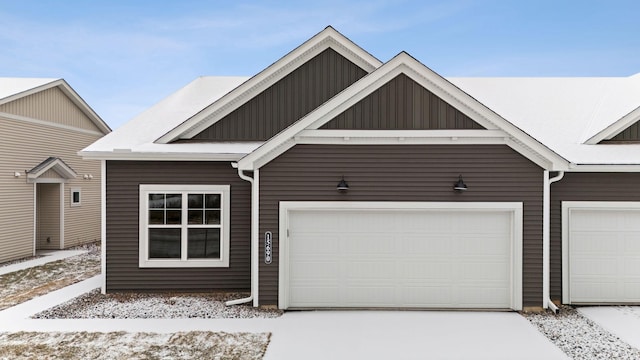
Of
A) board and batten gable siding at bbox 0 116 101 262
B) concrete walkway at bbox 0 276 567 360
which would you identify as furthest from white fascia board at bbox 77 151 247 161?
board and batten gable siding at bbox 0 116 101 262

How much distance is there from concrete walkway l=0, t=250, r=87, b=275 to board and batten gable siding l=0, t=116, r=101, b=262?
2.12ft

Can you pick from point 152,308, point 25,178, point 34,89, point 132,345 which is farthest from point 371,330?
point 34,89

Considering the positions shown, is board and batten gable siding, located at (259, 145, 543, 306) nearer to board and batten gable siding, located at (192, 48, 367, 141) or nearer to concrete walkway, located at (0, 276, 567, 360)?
concrete walkway, located at (0, 276, 567, 360)

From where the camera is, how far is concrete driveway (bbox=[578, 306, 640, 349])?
694cm

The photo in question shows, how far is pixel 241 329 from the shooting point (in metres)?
7.10

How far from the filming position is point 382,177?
8.16 m

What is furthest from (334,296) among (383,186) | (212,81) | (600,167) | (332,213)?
(212,81)

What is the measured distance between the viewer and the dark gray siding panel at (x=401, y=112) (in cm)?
803

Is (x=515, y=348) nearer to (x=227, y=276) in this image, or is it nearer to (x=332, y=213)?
(x=332, y=213)

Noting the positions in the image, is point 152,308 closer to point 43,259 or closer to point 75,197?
point 43,259

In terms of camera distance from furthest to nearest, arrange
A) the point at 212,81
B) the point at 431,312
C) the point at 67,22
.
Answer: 1. the point at 67,22
2. the point at 212,81
3. the point at 431,312

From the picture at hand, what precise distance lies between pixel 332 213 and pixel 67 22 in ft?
80.9

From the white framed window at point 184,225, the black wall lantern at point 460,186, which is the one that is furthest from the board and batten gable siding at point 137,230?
the black wall lantern at point 460,186

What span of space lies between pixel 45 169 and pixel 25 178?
0.72m
